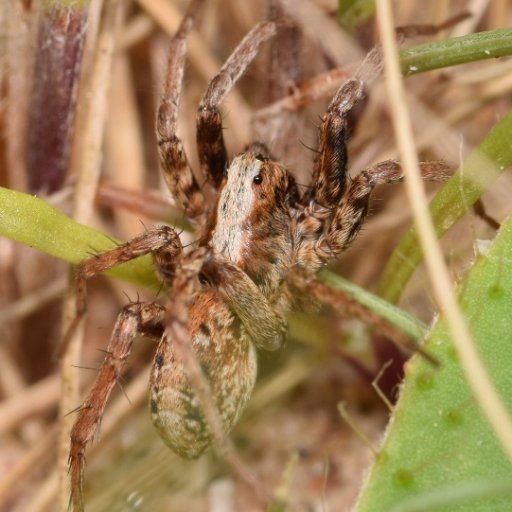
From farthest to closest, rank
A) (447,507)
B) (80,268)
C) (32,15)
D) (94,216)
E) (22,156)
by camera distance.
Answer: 1. (94,216)
2. (22,156)
3. (32,15)
4. (80,268)
5. (447,507)

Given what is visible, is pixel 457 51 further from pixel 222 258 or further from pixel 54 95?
pixel 54 95

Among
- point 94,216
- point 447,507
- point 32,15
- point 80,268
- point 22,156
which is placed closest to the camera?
point 447,507

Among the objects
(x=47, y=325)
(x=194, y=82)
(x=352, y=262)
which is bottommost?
(x=47, y=325)

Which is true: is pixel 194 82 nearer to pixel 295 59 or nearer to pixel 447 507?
pixel 295 59

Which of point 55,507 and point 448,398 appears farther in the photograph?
point 55,507

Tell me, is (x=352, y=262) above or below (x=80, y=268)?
below

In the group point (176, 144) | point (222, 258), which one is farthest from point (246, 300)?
point (176, 144)

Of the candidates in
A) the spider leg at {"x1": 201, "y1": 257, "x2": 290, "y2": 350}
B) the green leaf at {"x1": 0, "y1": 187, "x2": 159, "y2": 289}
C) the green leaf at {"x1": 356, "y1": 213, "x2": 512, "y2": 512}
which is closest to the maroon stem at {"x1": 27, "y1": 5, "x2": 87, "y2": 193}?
the green leaf at {"x1": 0, "y1": 187, "x2": 159, "y2": 289}

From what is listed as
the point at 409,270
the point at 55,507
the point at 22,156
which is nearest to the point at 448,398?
the point at 409,270
